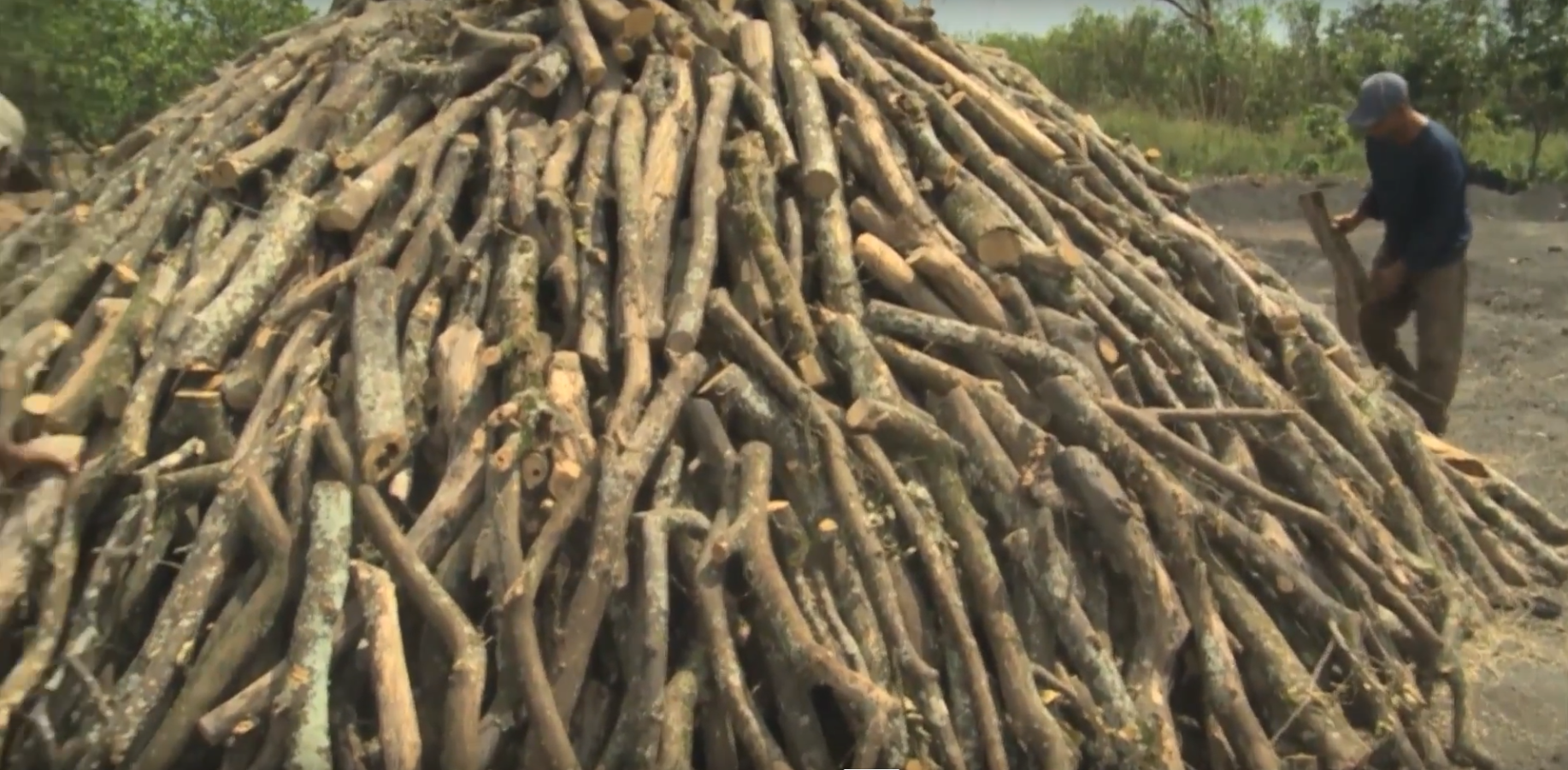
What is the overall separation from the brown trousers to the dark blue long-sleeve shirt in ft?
0.32

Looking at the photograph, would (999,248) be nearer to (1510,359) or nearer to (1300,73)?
(1510,359)

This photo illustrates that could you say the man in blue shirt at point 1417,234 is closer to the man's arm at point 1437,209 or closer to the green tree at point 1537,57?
the man's arm at point 1437,209

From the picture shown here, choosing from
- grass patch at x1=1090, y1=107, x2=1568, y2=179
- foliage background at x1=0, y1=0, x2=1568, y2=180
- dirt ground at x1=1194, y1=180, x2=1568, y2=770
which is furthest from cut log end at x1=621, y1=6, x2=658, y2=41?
grass patch at x1=1090, y1=107, x2=1568, y2=179

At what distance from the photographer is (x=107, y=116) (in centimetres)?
1204

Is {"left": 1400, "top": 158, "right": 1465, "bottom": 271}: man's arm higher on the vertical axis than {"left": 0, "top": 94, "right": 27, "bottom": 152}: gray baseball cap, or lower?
lower

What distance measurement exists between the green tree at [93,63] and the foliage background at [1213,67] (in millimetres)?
12

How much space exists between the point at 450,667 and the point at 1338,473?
9.38ft

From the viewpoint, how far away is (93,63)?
11.9 metres

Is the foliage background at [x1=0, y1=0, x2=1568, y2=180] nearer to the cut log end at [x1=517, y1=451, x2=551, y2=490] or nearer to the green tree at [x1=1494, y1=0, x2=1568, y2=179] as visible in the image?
the green tree at [x1=1494, y1=0, x2=1568, y2=179]

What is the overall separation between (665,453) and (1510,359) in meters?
6.54

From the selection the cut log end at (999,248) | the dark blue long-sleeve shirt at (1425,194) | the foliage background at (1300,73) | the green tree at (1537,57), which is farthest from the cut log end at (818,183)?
the green tree at (1537,57)

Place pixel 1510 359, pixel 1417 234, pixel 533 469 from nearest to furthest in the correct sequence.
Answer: pixel 533 469, pixel 1417 234, pixel 1510 359

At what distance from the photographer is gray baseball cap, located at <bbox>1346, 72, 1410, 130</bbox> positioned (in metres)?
6.69

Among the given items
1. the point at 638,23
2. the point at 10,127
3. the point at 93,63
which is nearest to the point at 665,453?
the point at 638,23
